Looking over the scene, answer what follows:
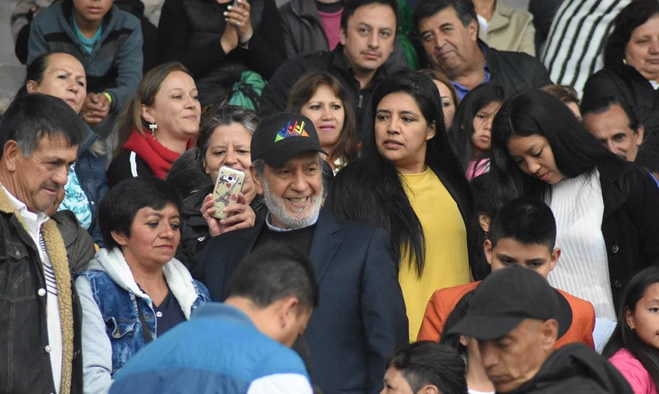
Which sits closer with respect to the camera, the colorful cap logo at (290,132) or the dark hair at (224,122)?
the colorful cap logo at (290,132)

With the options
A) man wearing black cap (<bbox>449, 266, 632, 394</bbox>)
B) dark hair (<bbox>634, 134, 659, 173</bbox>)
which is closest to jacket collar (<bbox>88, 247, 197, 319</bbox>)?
man wearing black cap (<bbox>449, 266, 632, 394</bbox>)

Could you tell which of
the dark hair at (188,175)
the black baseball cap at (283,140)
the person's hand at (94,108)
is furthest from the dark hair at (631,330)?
the person's hand at (94,108)

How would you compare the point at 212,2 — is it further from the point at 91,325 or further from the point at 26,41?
the point at 91,325

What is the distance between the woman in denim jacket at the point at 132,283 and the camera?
5863 millimetres

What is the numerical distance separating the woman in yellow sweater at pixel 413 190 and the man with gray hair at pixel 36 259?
4.90ft

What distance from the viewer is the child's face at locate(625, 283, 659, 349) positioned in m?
6.44

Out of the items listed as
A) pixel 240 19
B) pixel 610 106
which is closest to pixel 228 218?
pixel 240 19

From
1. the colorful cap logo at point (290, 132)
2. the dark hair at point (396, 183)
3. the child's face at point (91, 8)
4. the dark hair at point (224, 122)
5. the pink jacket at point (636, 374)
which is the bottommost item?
the pink jacket at point (636, 374)

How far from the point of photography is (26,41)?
31.1 ft

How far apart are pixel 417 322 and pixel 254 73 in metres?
3.14

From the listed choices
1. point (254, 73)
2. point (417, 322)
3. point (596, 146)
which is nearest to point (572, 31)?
point (254, 73)

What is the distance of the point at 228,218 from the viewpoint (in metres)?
6.77

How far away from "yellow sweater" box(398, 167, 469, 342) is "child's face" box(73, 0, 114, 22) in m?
2.95

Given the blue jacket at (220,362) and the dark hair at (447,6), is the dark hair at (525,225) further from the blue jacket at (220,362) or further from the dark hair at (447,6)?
the dark hair at (447,6)
